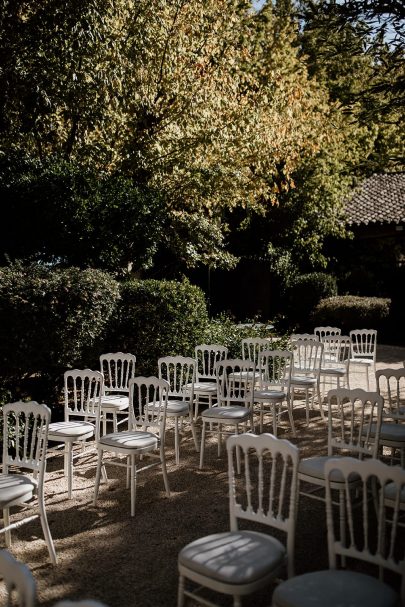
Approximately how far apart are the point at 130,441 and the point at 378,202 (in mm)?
20254

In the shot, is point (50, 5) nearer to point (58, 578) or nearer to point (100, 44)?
point (100, 44)

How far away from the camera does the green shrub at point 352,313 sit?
18516mm

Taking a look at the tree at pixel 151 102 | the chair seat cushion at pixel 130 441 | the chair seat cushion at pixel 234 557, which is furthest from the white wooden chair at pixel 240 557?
the tree at pixel 151 102

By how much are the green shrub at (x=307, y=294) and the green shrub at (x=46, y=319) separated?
12719 millimetres

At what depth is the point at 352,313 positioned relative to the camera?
1852 centimetres

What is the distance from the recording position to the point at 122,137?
1089 cm

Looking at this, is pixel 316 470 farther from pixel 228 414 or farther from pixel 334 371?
pixel 334 371

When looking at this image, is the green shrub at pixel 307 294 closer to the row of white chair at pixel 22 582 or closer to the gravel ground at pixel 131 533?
the gravel ground at pixel 131 533

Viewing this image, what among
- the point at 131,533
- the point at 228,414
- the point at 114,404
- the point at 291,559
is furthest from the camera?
the point at 114,404

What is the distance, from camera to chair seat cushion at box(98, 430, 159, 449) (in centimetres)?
532

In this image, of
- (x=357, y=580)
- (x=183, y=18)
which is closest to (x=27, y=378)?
(x=357, y=580)

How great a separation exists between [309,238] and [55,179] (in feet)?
40.8

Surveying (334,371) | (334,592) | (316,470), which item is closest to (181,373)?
(316,470)

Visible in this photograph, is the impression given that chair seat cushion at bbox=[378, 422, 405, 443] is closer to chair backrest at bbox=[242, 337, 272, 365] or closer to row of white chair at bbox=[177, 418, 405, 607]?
row of white chair at bbox=[177, 418, 405, 607]
